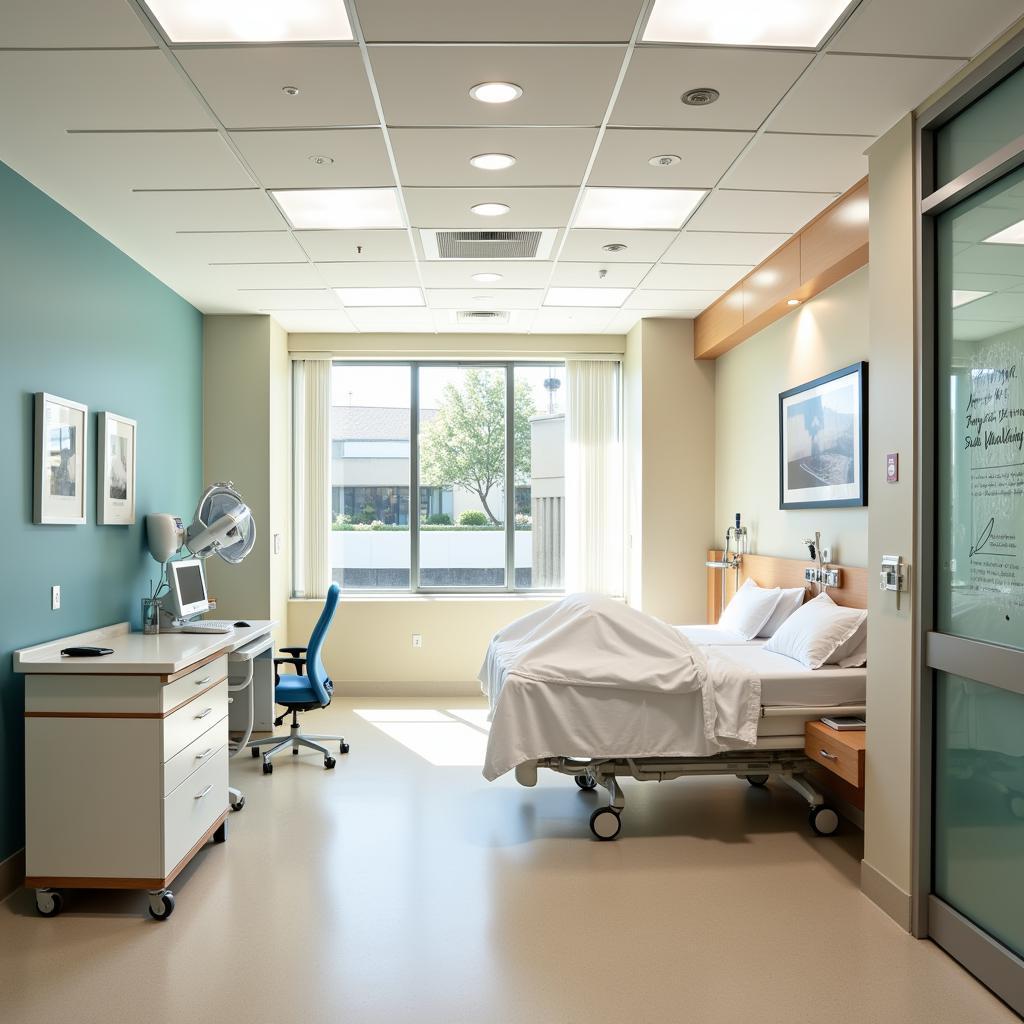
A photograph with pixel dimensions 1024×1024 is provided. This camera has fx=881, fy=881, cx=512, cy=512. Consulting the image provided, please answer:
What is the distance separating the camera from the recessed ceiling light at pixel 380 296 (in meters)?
5.68

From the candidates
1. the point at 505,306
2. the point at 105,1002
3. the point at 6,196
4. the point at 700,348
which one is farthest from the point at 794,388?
the point at 105,1002

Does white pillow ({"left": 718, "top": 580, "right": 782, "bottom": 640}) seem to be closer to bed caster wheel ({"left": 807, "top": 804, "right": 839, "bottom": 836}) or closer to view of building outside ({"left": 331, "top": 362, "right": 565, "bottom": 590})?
bed caster wheel ({"left": 807, "top": 804, "right": 839, "bottom": 836})

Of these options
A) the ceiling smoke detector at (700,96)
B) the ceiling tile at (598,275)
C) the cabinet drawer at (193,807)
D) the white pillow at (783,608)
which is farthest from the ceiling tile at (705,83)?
the cabinet drawer at (193,807)

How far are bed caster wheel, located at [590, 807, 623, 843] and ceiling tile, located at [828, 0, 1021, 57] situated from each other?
3.05m

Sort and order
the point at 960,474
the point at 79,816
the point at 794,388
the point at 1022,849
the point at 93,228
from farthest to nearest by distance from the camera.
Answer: the point at 794,388
the point at 93,228
the point at 79,816
the point at 960,474
the point at 1022,849

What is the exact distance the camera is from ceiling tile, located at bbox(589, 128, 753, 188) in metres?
3.34

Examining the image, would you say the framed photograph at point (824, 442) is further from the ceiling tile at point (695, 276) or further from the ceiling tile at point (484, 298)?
the ceiling tile at point (484, 298)

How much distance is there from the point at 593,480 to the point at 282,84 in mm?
4550

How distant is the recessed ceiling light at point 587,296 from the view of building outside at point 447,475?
55.2 inches

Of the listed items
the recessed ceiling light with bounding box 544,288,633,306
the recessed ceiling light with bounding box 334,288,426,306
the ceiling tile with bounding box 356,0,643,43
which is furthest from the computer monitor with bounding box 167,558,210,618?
the ceiling tile with bounding box 356,0,643,43

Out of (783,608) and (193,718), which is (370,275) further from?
(783,608)

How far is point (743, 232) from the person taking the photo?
4.49 metres

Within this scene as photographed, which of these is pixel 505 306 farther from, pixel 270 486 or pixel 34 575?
pixel 34 575

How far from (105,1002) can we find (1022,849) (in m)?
2.68
